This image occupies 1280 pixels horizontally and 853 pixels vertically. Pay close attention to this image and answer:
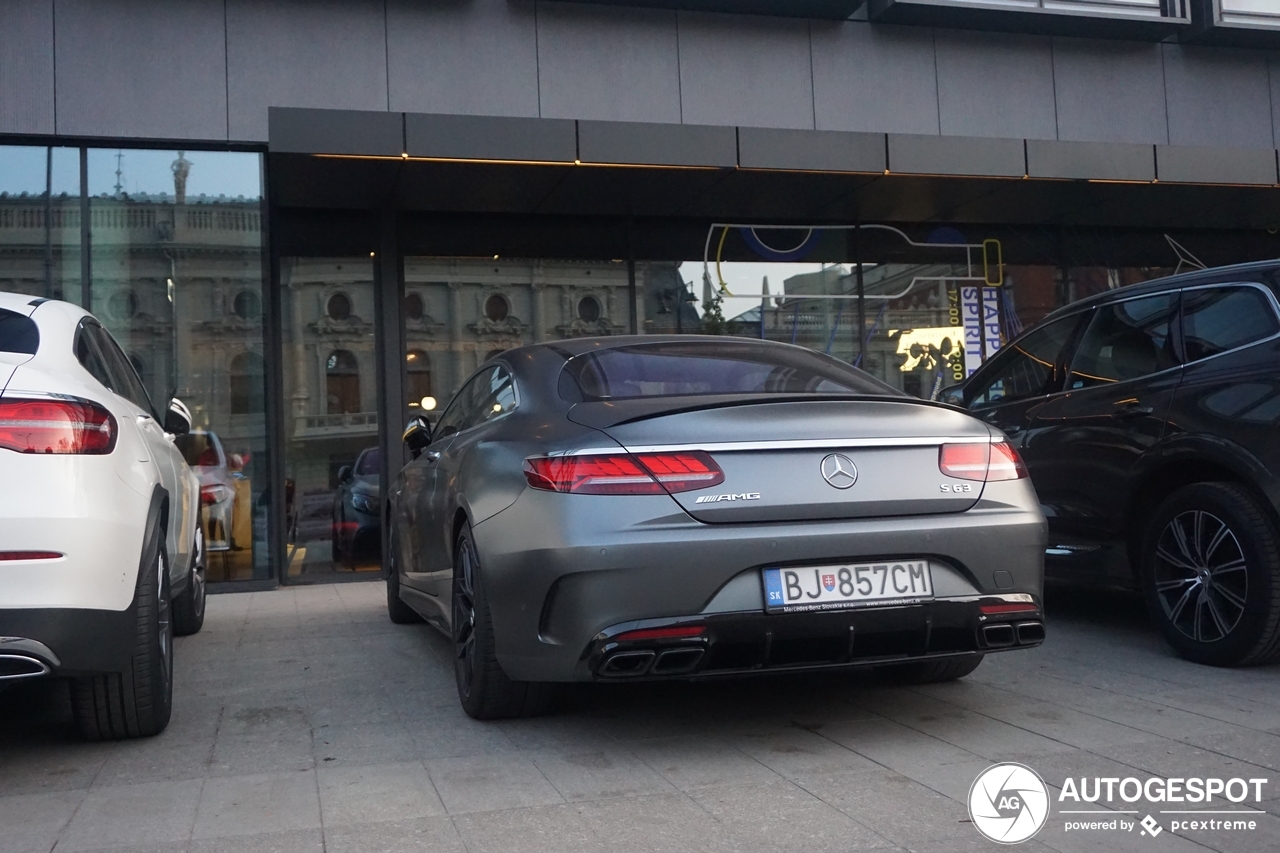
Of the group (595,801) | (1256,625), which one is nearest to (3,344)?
(595,801)

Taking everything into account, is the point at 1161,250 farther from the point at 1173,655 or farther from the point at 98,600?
the point at 98,600

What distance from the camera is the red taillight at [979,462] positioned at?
393 centimetres

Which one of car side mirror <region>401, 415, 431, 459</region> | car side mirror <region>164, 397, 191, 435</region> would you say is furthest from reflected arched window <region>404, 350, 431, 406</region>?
car side mirror <region>164, 397, 191, 435</region>

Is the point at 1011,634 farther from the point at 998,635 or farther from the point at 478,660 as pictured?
the point at 478,660

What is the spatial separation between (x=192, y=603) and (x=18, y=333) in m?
3.16

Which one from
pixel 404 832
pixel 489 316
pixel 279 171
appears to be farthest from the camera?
pixel 489 316

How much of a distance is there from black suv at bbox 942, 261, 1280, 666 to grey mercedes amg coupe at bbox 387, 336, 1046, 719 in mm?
1442

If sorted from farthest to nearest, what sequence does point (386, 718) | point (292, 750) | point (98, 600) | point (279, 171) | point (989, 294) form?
point (989, 294) → point (279, 171) → point (386, 718) → point (292, 750) → point (98, 600)

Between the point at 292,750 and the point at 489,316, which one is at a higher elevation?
the point at 489,316

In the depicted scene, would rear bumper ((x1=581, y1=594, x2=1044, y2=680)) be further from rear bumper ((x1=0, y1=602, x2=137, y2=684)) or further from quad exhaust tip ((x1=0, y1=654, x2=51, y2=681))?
quad exhaust tip ((x1=0, y1=654, x2=51, y2=681))

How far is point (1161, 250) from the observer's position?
40.9 ft

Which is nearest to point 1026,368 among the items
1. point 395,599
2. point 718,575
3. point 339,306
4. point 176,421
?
point 718,575

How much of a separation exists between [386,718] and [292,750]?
51 centimetres

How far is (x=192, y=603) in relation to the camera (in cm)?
687
